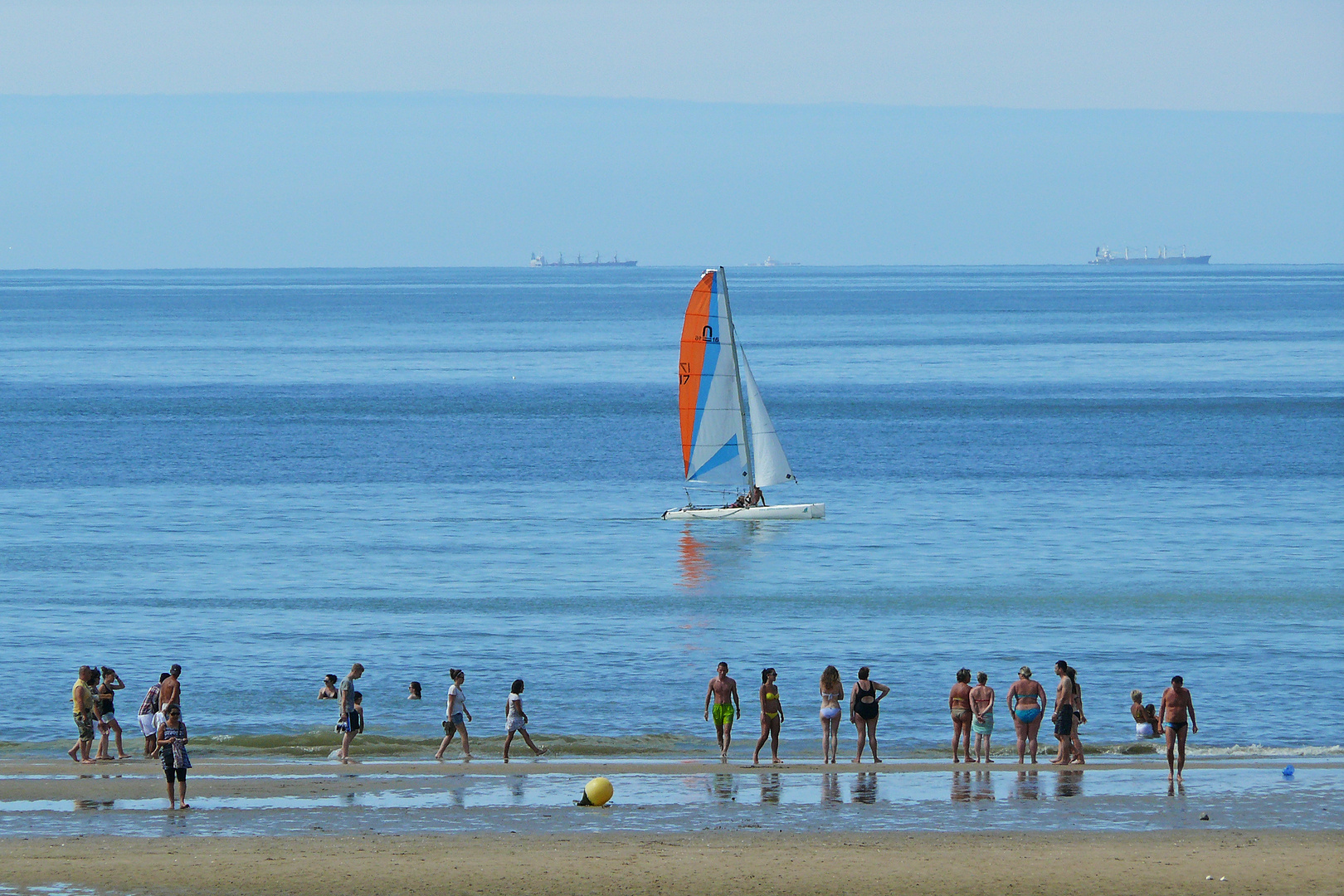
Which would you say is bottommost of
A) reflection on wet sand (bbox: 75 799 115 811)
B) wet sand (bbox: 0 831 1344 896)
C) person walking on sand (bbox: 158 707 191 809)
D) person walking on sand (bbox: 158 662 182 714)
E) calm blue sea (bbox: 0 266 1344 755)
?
wet sand (bbox: 0 831 1344 896)

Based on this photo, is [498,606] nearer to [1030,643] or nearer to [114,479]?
[1030,643]

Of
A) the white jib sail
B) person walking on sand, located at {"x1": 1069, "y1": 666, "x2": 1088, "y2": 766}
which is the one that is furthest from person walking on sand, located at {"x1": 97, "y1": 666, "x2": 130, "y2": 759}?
the white jib sail

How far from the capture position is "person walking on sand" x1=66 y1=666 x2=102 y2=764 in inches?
1069

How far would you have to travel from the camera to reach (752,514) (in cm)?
6347

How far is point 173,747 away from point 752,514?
4183 centimetres

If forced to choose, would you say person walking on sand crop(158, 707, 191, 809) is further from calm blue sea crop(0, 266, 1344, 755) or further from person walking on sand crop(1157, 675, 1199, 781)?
person walking on sand crop(1157, 675, 1199, 781)

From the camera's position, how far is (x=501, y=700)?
35.5 metres

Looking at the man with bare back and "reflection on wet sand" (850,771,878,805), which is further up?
the man with bare back

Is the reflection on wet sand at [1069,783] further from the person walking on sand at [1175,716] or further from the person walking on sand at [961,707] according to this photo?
the person walking on sand at [961,707]

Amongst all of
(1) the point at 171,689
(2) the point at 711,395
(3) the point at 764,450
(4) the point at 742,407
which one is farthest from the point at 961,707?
(3) the point at 764,450

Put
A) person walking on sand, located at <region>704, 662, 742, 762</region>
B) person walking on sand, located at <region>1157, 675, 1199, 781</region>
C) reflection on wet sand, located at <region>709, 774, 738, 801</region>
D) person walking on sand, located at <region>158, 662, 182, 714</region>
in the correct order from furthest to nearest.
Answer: person walking on sand, located at <region>704, 662, 742, 762</region>
person walking on sand, located at <region>158, 662, 182, 714</region>
person walking on sand, located at <region>1157, 675, 1199, 781</region>
reflection on wet sand, located at <region>709, 774, 738, 801</region>

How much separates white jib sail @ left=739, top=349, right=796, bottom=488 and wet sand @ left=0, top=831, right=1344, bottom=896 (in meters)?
42.0

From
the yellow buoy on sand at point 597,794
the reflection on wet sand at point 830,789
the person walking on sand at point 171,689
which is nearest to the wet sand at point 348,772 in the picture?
the reflection on wet sand at point 830,789

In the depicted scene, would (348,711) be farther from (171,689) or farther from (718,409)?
(718,409)
